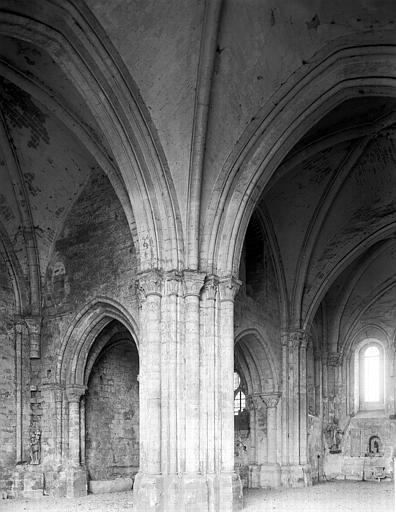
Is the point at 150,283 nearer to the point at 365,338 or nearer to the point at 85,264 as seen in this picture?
the point at 85,264

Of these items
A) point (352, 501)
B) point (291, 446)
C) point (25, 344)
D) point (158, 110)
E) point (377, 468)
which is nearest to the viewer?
point (158, 110)

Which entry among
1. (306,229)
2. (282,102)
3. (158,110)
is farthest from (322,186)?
(158,110)

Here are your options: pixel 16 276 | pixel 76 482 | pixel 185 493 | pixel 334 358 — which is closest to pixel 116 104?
pixel 16 276

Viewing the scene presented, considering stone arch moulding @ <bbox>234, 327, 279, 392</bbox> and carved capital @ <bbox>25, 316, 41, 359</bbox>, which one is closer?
carved capital @ <bbox>25, 316, 41, 359</bbox>

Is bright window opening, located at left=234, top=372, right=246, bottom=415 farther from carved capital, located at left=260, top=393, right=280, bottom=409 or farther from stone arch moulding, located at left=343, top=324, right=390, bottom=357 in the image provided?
stone arch moulding, located at left=343, top=324, right=390, bottom=357

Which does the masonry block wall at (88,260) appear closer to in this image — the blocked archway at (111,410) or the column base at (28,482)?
the blocked archway at (111,410)

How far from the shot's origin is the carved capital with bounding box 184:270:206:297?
13547 mm

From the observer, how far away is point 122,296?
16.4 meters

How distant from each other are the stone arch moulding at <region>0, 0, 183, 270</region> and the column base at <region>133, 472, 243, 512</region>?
380 cm

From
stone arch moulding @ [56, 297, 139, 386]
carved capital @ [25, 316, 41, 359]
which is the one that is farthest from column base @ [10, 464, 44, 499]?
carved capital @ [25, 316, 41, 359]

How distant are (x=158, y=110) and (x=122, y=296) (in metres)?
4.69

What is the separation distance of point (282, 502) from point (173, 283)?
5405 millimetres

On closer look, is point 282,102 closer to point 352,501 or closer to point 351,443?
point 352,501

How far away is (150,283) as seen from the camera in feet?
44.5
